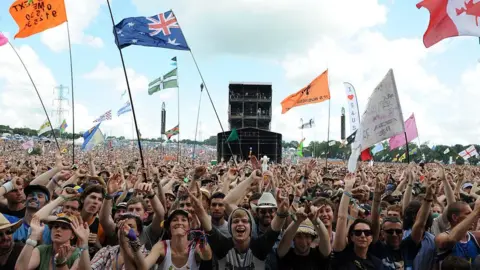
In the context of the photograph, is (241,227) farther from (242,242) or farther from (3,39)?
(3,39)

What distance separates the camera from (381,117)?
20.9ft

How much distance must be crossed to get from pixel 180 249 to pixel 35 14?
23.9ft

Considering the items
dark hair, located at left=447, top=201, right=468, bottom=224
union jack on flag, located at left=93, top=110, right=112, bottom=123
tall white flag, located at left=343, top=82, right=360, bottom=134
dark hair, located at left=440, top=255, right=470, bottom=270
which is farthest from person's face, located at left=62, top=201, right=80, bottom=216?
union jack on flag, located at left=93, top=110, right=112, bottom=123

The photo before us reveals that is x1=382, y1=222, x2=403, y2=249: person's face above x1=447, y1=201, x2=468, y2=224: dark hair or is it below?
below

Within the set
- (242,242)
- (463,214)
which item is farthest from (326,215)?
(463,214)

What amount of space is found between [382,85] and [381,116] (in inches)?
20.6

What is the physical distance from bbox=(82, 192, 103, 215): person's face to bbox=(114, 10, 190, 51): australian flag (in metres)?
4.88

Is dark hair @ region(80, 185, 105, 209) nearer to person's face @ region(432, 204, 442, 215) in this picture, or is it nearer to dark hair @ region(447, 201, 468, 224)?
dark hair @ region(447, 201, 468, 224)

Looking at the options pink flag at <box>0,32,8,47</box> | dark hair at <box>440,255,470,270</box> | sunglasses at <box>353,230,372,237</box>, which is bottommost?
dark hair at <box>440,255,470,270</box>

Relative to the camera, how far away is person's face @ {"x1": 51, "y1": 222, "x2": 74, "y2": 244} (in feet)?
9.71

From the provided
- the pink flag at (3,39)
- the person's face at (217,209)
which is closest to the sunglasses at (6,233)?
the person's face at (217,209)

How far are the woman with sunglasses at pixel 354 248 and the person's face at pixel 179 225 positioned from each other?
50.0 inches

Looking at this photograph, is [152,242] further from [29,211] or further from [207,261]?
[29,211]

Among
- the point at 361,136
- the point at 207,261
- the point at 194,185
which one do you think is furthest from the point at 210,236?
the point at 361,136
